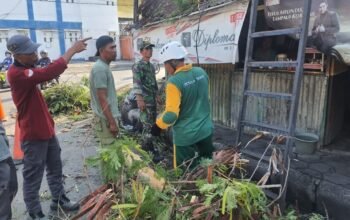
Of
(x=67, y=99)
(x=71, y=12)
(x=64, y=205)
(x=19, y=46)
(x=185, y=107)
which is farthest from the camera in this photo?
(x=71, y=12)

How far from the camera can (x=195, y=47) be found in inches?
225

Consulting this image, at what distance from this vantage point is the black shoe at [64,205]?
13.0 ft

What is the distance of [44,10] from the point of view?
30219 millimetres

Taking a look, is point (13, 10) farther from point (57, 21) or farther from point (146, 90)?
point (146, 90)

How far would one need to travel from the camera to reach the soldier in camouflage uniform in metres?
5.43

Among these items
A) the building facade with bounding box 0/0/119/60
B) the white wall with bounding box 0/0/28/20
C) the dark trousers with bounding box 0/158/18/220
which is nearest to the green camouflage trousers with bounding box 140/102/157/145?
the dark trousers with bounding box 0/158/18/220

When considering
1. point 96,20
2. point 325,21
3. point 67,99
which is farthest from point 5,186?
point 96,20

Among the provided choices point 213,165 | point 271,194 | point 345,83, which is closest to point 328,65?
point 345,83

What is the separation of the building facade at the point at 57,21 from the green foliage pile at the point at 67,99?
1980cm

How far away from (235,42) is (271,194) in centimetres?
234

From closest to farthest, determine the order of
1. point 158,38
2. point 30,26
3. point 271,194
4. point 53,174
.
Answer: point 271,194, point 53,174, point 158,38, point 30,26

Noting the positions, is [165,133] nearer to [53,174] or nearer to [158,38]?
[158,38]

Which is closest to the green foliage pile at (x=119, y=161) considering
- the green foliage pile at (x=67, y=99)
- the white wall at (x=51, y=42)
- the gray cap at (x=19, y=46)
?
the gray cap at (x=19, y=46)

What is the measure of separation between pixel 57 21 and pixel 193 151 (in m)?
31.0
